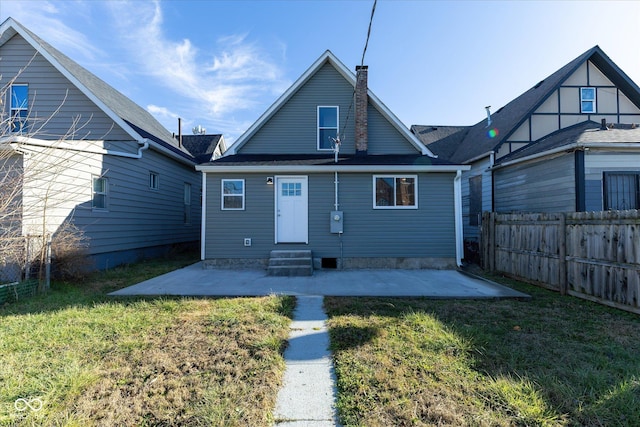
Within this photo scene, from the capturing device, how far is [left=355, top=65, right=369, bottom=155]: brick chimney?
10000mm

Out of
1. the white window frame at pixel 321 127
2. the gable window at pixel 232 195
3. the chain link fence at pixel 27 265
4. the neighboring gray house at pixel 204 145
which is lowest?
the chain link fence at pixel 27 265

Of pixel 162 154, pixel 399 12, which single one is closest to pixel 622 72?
pixel 399 12

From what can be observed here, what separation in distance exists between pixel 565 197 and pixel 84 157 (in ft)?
46.1

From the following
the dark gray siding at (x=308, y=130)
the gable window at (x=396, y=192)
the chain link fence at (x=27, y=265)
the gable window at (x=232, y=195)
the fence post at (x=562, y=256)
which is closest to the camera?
the chain link fence at (x=27, y=265)

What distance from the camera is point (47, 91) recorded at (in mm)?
9922

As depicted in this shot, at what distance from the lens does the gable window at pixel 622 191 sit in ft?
28.8

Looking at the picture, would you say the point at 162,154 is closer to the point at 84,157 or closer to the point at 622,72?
the point at 84,157

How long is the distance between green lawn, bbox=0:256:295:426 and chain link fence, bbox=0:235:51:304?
0.61 m

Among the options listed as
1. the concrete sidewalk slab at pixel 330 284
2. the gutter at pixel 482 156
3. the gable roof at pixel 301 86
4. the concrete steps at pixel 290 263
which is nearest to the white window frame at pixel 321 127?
the gable roof at pixel 301 86

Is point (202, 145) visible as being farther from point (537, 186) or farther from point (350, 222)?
point (537, 186)

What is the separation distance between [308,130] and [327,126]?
0.69 metres

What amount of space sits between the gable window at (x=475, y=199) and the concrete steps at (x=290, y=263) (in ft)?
26.7

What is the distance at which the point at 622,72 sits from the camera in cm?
1125

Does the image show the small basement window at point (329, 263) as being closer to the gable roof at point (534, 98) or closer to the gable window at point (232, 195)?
the gable window at point (232, 195)
